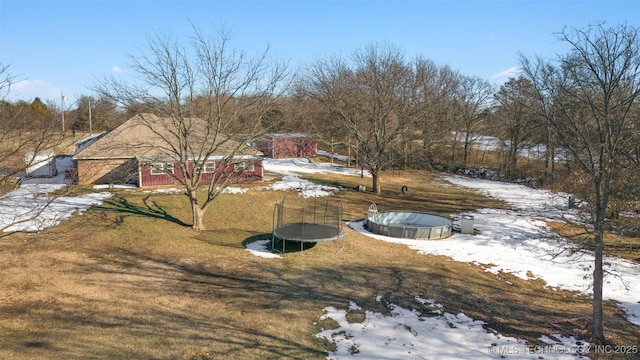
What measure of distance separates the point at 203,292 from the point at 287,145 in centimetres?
3299

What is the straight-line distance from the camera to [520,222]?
72.2 feet

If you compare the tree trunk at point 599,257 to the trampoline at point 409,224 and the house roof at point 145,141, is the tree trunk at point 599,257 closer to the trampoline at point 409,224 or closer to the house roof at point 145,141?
the trampoline at point 409,224

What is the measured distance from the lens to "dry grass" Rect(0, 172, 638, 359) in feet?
30.1

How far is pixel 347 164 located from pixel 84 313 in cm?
3397

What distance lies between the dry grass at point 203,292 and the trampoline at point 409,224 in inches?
62.8

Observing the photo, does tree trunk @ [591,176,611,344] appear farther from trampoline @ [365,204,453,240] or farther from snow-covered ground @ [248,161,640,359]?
trampoline @ [365,204,453,240]

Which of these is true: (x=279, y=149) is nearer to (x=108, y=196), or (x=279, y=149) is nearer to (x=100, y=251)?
(x=108, y=196)

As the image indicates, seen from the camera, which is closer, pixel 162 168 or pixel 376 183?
pixel 162 168

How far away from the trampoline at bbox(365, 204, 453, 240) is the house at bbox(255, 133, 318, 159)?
22.8 meters

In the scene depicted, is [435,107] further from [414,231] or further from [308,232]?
[308,232]

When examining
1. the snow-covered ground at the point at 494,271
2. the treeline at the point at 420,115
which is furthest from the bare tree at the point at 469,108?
the snow-covered ground at the point at 494,271

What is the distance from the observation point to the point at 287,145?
4422cm

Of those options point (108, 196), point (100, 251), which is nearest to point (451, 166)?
point (108, 196)

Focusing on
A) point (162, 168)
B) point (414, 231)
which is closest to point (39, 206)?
point (162, 168)
